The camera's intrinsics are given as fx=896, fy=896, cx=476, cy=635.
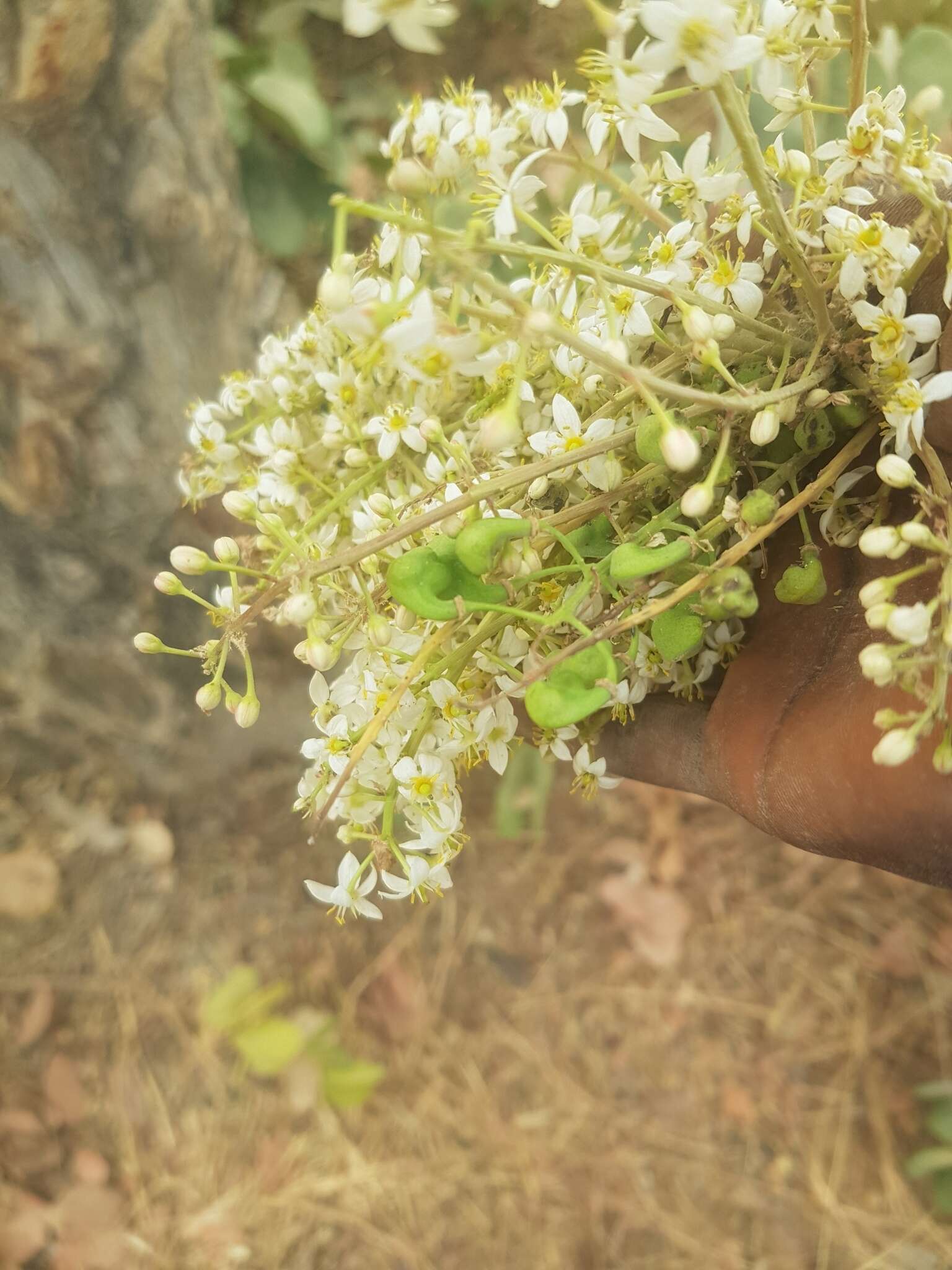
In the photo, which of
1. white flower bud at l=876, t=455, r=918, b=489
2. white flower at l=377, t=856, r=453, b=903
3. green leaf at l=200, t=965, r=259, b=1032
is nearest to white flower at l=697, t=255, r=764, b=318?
white flower bud at l=876, t=455, r=918, b=489

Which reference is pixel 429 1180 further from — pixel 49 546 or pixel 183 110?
pixel 183 110

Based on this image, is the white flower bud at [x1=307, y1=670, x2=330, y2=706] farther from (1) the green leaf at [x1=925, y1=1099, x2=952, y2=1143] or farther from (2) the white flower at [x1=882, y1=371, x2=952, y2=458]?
(1) the green leaf at [x1=925, y1=1099, x2=952, y2=1143]

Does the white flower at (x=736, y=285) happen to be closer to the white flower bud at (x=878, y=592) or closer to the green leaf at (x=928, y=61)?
the white flower bud at (x=878, y=592)

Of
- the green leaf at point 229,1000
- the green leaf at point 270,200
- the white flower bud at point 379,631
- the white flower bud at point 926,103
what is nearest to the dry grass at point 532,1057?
the green leaf at point 229,1000

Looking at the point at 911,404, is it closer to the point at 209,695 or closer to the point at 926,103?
the point at 926,103

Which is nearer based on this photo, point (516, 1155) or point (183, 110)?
point (183, 110)

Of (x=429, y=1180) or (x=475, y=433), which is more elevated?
(x=475, y=433)

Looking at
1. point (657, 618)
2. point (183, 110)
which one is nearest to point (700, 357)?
point (657, 618)
